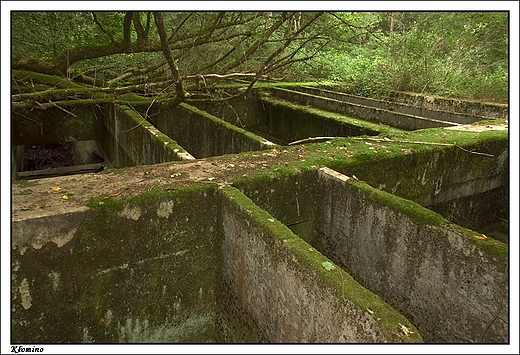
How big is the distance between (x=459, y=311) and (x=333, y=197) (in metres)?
2.03

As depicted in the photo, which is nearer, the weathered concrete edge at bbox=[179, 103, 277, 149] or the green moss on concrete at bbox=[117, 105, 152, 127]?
the weathered concrete edge at bbox=[179, 103, 277, 149]

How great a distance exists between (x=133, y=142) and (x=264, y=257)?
6050 mm

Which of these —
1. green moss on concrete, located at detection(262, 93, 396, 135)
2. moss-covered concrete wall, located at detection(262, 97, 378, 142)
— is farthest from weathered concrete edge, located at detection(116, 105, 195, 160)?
moss-covered concrete wall, located at detection(262, 97, 378, 142)

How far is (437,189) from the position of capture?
685 centimetres

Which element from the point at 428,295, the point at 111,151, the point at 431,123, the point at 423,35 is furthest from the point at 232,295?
the point at 423,35

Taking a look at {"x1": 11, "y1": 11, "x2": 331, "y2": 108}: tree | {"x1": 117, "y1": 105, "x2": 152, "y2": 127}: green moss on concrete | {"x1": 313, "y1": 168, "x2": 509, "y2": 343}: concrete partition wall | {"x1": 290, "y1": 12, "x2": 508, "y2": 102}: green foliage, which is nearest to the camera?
{"x1": 313, "y1": 168, "x2": 509, "y2": 343}: concrete partition wall

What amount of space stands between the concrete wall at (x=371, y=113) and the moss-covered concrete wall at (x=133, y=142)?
5791 millimetres

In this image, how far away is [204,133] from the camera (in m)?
9.70

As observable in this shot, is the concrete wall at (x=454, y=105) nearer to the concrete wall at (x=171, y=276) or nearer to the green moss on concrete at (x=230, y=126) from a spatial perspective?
the green moss on concrete at (x=230, y=126)

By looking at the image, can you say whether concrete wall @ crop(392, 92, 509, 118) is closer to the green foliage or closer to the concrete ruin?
the green foliage

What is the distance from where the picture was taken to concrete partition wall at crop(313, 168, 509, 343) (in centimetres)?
386

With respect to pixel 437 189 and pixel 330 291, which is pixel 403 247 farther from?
pixel 437 189

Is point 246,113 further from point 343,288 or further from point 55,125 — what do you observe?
point 343,288

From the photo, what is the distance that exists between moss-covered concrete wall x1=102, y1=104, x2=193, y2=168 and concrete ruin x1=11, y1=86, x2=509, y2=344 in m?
0.20
